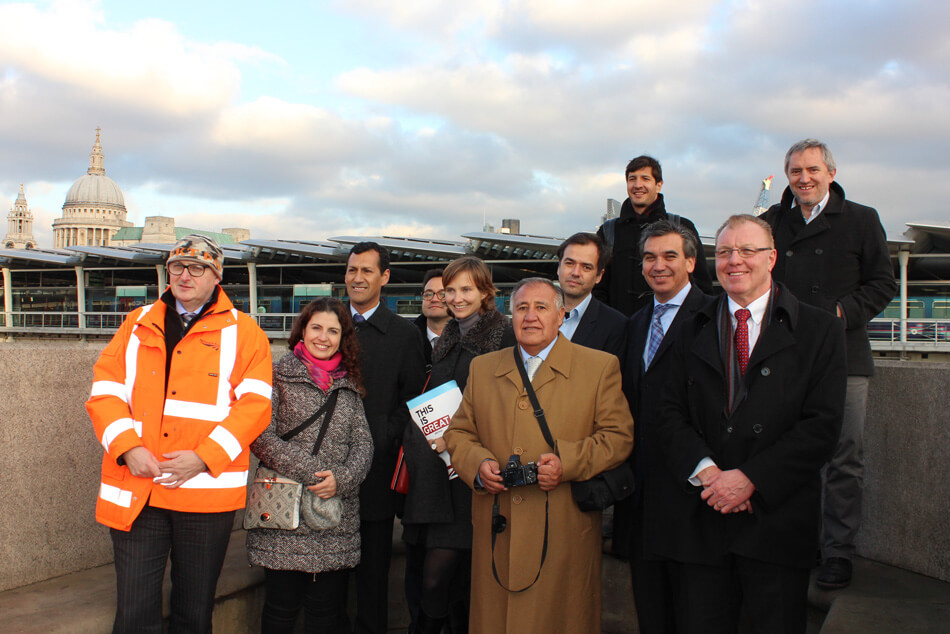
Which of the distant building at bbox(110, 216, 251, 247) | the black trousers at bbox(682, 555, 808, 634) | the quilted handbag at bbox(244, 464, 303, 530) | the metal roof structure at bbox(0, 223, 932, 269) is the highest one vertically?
the distant building at bbox(110, 216, 251, 247)

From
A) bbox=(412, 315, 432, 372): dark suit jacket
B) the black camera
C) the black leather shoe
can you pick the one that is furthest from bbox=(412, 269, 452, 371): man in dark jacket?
the black leather shoe

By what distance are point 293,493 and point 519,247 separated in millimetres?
23581

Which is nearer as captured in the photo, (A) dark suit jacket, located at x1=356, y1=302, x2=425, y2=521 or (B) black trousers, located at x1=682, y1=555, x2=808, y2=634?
(B) black trousers, located at x1=682, y1=555, x2=808, y2=634

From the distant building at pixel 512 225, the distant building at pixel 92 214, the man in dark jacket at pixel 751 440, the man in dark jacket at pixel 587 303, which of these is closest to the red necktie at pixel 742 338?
the man in dark jacket at pixel 751 440

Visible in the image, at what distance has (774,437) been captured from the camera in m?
2.72

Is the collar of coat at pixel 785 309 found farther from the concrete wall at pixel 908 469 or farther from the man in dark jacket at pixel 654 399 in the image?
the concrete wall at pixel 908 469

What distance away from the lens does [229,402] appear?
10.6 feet

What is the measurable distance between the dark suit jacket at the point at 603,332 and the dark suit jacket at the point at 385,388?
98cm

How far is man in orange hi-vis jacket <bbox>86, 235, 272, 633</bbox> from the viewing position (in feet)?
9.84

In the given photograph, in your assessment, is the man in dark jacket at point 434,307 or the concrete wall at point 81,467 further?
the man in dark jacket at point 434,307

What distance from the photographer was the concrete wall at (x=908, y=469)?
3.90 m

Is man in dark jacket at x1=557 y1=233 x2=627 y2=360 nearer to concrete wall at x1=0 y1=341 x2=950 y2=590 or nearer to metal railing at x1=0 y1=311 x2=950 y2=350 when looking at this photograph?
concrete wall at x1=0 y1=341 x2=950 y2=590

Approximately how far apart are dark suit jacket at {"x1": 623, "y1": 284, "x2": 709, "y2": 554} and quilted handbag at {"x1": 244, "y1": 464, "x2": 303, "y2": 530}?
1.57m

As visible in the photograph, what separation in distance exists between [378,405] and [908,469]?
3.00 metres
